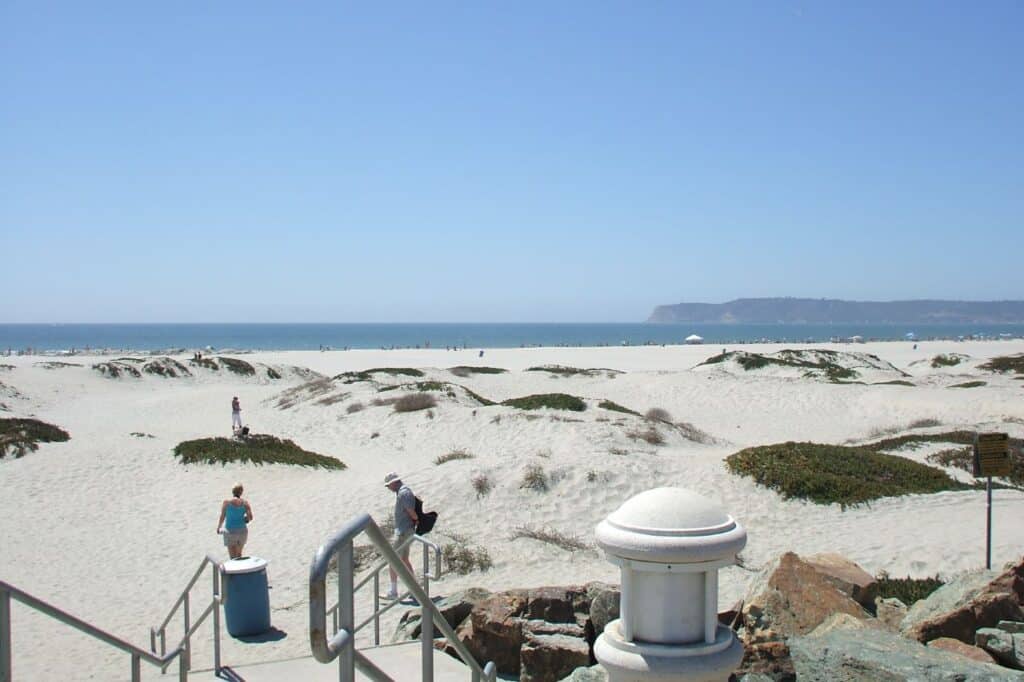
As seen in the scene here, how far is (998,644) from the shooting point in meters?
5.93

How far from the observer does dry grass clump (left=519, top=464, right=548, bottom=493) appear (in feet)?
53.6

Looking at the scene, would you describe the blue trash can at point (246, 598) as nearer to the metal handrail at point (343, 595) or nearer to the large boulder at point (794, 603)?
the large boulder at point (794, 603)

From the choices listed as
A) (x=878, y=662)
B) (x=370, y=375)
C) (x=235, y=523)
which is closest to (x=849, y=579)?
(x=878, y=662)

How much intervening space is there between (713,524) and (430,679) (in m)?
1.87

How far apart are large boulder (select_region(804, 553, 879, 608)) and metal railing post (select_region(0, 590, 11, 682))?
7103 mm

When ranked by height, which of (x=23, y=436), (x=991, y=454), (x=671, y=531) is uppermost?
(x=671, y=531)

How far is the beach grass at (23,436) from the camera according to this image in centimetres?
2147

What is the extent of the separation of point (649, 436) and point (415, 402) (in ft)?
29.9

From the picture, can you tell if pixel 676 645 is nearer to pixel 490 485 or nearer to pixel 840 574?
pixel 840 574

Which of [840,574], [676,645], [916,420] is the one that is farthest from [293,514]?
[916,420]

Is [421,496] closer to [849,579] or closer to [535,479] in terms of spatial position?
[535,479]

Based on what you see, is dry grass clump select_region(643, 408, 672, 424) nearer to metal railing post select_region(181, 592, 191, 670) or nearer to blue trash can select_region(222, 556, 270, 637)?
blue trash can select_region(222, 556, 270, 637)

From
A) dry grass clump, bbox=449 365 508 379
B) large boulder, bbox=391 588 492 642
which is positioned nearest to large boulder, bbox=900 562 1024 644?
large boulder, bbox=391 588 492 642

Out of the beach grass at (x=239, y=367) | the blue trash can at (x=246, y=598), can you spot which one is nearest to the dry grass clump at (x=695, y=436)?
the blue trash can at (x=246, y=598)
